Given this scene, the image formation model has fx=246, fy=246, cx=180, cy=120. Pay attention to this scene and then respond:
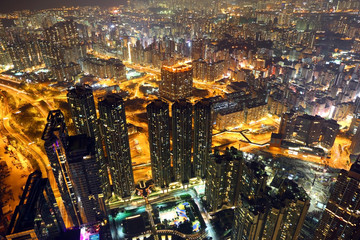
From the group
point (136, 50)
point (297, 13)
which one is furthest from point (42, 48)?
point (297, 13)

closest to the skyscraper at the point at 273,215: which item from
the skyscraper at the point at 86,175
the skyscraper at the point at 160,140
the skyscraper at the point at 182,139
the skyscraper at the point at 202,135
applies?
the skyscraper at the point at 202,135

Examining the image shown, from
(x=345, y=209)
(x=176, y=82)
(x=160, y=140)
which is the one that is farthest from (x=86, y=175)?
(x=176, y=82)

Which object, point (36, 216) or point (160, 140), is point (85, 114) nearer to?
point (160, 140)

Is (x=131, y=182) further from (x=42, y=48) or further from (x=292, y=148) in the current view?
(x=42, y=48)

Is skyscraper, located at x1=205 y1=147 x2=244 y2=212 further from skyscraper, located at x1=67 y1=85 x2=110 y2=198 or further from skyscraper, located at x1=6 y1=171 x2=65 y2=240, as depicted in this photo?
skyscraper, located at x1=6 y1=171 x2=65 y2=240

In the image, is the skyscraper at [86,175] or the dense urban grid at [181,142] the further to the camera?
the skyscraper at [86,175]

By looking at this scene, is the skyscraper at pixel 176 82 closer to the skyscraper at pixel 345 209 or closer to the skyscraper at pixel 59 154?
the skyscraper at pixel 59 154
